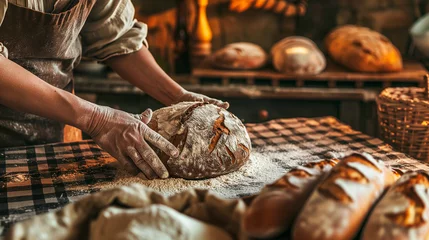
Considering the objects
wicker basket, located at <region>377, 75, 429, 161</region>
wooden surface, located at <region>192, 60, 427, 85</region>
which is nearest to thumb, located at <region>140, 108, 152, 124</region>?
wicker basket, located at <region>377, 75, 429, 161</region>

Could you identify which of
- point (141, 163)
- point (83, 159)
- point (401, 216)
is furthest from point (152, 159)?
point (401, 216)

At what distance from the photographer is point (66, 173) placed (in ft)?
5.71

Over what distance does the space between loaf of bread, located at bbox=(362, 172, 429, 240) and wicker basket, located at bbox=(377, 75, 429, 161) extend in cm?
88

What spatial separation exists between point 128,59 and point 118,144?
631 millimetres

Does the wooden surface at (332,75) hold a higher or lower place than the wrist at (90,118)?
lower

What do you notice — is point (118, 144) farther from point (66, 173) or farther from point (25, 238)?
point (25, 238)

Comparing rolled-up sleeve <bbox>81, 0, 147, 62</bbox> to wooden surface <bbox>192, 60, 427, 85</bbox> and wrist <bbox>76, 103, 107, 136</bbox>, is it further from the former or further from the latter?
wooden surface <bbox>192, 60, 427, 85</bbox>

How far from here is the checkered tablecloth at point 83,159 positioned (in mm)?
1498

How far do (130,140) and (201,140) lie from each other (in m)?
0.24

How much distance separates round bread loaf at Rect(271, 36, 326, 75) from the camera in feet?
11.2

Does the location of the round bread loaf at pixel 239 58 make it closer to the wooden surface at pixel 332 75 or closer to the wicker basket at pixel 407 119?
the wooden surface at pixel 332 75

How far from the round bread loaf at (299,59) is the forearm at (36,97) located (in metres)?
2.03

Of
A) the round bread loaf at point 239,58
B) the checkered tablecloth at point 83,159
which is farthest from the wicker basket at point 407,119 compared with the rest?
the round bread loaf at point 239,58

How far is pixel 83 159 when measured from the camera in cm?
191
